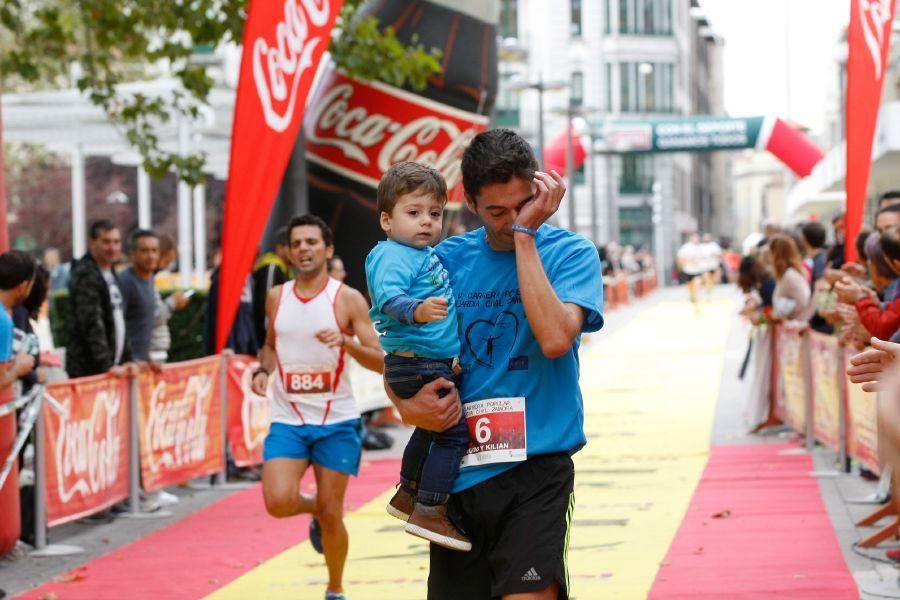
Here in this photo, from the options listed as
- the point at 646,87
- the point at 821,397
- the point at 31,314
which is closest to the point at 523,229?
the point at 31,314

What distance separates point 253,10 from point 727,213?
409 ft

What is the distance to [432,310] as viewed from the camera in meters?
4.33

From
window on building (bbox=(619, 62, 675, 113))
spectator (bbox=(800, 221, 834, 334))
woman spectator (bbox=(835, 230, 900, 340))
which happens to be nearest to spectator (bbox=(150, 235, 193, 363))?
woman spectator (bbox=(835, 230, 900, 340))

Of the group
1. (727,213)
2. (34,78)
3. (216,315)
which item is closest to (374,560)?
(216,315)

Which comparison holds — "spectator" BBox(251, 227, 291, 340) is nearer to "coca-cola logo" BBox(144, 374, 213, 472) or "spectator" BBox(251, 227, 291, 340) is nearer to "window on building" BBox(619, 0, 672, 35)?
"coca-cola logo" BBox(144, 374, 213, 472)

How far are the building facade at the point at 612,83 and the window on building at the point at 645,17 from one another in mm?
51

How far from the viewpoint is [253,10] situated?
1129 centimetres

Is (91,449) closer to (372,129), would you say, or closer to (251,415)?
Answer: (251,415)

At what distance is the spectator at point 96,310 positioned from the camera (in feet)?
35.9

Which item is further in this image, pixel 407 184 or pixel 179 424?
pixel 179 424

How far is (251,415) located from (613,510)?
3.75 metres

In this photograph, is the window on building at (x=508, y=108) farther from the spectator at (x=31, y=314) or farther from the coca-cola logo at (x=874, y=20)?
the spectator at (x=31, y=314)

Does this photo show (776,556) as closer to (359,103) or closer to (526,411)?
(526,411)

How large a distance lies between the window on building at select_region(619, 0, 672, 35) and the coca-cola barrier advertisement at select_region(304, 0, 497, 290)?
64640 mm
